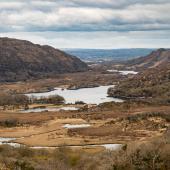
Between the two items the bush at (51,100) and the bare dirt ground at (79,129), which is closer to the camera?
A: the bare dirt ground at (79,129)

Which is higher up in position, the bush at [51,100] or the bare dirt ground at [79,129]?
the bare dirt ground at [79,129]

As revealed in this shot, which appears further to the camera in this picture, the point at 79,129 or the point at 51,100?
the point at 51,100

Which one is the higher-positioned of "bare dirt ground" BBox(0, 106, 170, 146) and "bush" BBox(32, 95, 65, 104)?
"bare dirt ground" BBox(0, 106, 170, 146)

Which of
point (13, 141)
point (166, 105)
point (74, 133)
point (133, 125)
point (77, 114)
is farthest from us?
point (166, 105)

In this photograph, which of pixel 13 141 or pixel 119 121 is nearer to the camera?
pixel 13 141

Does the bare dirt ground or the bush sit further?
the bush

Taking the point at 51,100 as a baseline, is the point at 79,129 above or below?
above

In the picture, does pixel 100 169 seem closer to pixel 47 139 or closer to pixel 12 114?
pixel 47 139

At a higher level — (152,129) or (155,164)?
(155,164)

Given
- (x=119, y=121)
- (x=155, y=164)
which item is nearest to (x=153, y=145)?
(x=155, y=164)

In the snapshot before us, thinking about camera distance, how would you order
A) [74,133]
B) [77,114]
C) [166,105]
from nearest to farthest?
[74,133] < [77,114] < [166,105]

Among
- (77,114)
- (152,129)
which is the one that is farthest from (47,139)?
(77,114)
